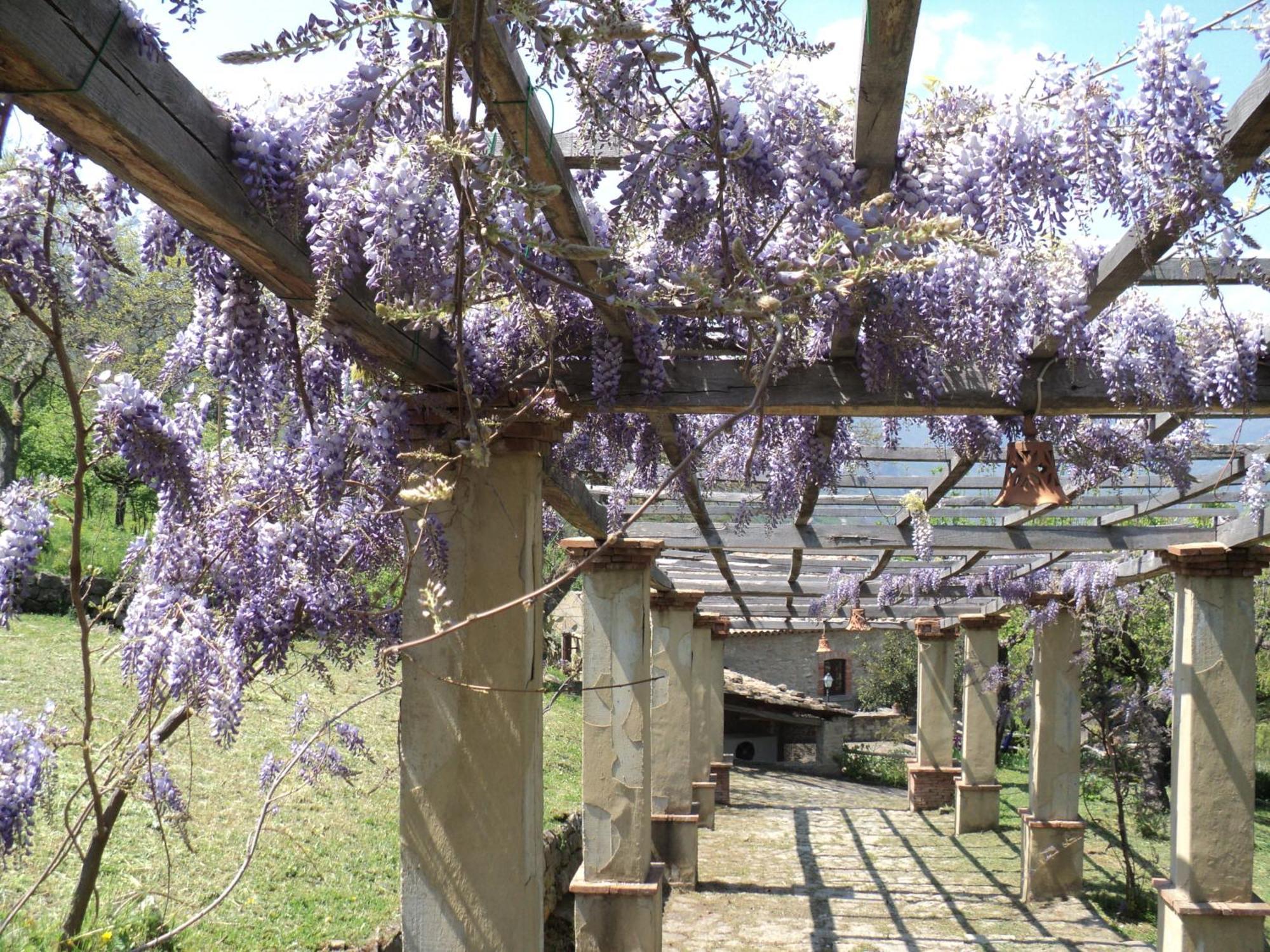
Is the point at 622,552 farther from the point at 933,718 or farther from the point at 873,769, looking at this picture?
the point at 873,769

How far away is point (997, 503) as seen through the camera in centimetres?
322

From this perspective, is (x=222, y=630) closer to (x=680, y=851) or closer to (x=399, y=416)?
(x=399, y=416)

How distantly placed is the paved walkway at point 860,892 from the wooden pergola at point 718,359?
282cm

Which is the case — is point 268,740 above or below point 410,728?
below

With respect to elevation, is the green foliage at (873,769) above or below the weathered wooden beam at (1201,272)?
below

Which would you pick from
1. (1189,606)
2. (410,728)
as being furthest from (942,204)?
(1189,606)

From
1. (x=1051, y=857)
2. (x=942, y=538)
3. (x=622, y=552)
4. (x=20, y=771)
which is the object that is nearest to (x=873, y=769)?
(x=1051, y=857)

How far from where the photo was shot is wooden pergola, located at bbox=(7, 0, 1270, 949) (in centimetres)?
127

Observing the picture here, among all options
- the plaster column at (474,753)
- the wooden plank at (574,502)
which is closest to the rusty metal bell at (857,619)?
the wooden plank at (574,502)

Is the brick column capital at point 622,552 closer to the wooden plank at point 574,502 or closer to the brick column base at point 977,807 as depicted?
the wooden plank at point 574,502

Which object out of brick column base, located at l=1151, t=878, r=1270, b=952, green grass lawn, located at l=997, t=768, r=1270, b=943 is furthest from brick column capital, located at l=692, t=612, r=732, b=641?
brick column base, located at l=1151, t=878, r=1270, b=952

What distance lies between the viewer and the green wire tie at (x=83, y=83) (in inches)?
45.6

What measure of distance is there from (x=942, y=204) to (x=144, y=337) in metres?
11.0

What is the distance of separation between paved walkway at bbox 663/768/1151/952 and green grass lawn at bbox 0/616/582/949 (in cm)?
164
